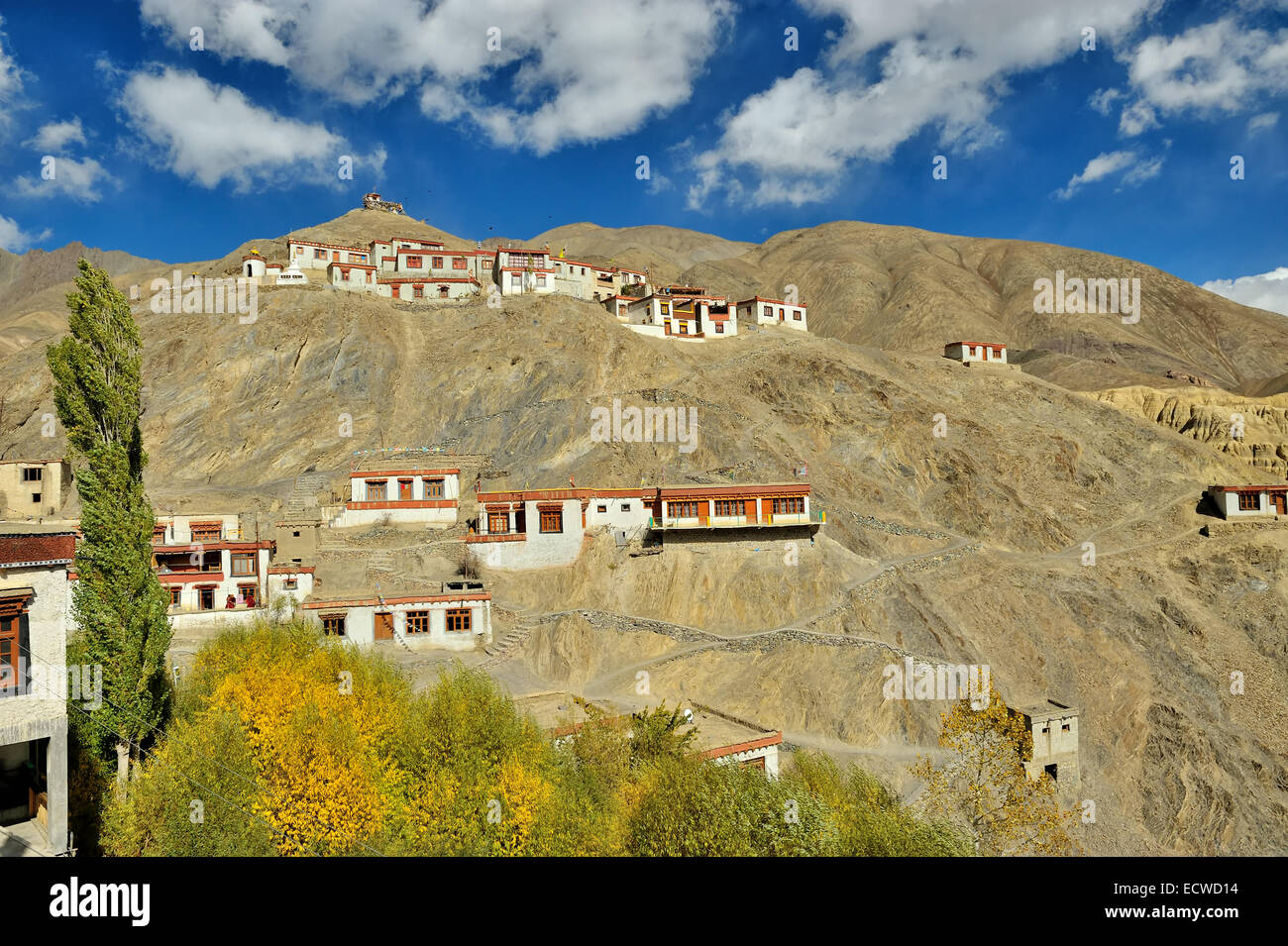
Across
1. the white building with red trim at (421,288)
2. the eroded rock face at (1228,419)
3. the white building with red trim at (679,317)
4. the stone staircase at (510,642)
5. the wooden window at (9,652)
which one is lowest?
the stone staircase at (510,642)

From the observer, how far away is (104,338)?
2539 cm

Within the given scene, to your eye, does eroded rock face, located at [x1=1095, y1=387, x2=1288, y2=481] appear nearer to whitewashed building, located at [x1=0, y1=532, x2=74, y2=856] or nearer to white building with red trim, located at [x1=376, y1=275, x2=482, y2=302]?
white building with red trim, located at [x1=376, y1=275, x2=482, y2=302]

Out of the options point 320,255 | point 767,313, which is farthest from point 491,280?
point 767,313

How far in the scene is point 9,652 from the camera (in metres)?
16.1

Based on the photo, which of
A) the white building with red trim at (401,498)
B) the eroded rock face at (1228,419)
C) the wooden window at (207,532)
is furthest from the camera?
the eroded rock face at (1228,419)

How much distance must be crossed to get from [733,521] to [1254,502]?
5660 centimetres

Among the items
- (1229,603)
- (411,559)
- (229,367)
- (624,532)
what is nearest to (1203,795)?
(1229,603)

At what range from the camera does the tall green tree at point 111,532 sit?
953 inches

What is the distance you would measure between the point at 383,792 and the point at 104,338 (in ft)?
58.5

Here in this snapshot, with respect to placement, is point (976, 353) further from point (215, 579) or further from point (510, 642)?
point (215, 579)

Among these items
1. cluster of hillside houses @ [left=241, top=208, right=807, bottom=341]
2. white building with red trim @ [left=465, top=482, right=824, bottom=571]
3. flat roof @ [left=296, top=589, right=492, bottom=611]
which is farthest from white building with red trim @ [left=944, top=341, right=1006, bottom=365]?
flat roof @ [left=296, top=589, right=492, bottom=611]

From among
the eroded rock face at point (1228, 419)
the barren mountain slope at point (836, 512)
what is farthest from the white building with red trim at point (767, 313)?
the eroded rock face at point (1228, 419)

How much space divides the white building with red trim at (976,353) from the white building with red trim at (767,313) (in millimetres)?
21062

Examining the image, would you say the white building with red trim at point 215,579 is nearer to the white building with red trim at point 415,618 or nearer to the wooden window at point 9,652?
the white building with red trim at point 415,618
